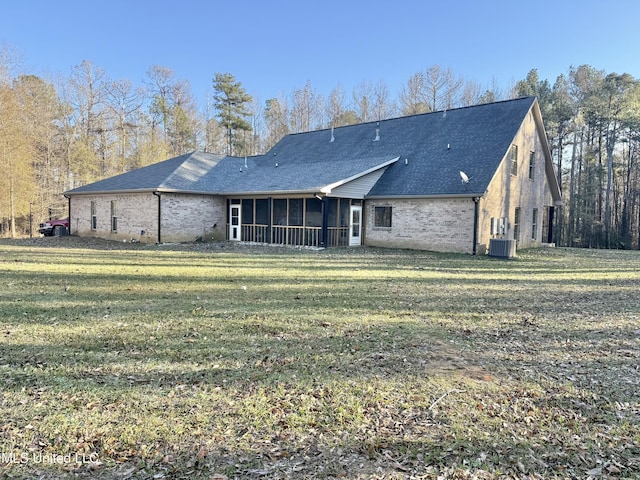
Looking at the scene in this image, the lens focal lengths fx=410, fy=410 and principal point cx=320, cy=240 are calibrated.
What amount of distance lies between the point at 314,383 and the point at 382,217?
15.5 meters

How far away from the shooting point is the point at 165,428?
308 cm

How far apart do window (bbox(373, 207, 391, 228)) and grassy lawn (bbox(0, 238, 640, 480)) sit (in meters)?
10.5

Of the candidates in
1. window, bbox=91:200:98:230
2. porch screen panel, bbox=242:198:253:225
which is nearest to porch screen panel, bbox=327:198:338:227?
porch screen panel, bbox=242:198:253:225

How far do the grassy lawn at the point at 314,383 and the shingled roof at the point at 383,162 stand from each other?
1010 centimetres

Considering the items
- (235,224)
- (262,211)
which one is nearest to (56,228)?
(235,224)

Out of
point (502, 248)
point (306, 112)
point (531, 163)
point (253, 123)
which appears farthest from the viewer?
point (253, 123)

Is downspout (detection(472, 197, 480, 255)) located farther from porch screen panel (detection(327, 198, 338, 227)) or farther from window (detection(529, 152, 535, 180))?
window (detection(529, 152, 535, 180))

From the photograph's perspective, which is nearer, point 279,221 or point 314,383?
point 314,383

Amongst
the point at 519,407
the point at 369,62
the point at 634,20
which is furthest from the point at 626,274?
the point at 369,62

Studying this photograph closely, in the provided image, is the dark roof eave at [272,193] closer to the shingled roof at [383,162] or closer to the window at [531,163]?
the shingled roof at [383,162]

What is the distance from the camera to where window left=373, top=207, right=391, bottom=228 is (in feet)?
61.5

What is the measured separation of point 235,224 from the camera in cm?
2164

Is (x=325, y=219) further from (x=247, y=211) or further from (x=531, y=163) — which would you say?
(x=531, y=163)

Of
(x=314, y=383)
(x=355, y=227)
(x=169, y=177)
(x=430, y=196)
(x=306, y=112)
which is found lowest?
(x=314, y=383)
